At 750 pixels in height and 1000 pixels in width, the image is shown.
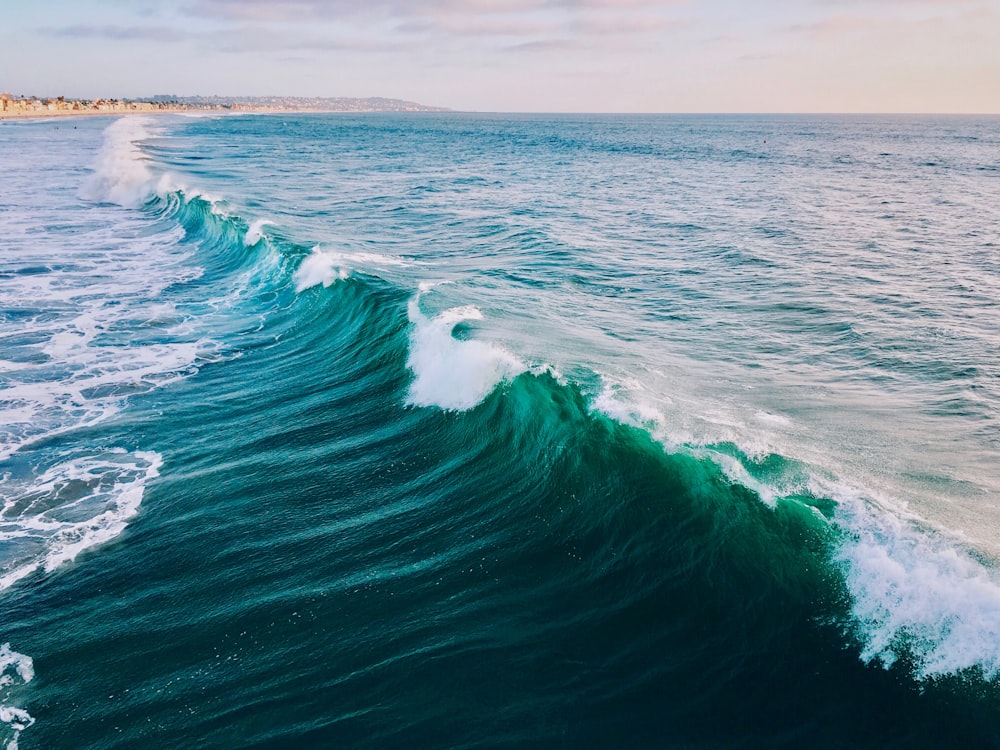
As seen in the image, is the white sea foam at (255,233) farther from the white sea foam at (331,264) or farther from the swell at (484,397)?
the white sea foam at (331,264)

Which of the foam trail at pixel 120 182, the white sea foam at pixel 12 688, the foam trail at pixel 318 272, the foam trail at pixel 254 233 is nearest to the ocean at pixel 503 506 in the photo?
the white sea foam at pixel 12 688

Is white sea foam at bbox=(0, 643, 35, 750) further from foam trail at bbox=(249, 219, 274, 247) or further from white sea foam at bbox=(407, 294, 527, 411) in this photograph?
foam trail at bbox=(249, 219, 274, 247)

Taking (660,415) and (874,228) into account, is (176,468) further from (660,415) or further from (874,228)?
(874,228)

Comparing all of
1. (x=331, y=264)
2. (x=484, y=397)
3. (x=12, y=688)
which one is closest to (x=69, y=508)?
(x=12, y=688)

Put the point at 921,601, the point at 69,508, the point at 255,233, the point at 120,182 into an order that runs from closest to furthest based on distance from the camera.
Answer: the point at 921,601 < the point at 69,508 < the point at 255,233 < the point at 120,182

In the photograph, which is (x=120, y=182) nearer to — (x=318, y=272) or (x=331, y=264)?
(x=331, y=264)

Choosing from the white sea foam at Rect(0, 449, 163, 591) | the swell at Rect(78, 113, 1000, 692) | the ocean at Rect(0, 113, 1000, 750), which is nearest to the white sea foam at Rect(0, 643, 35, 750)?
the ocean at Rect(0, 113, 1000, 750)
